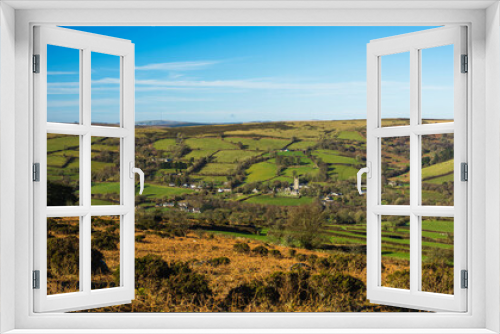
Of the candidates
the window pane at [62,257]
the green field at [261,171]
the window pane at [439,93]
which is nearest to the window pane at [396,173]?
the window pane at [439,93]

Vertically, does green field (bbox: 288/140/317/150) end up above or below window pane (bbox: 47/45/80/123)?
below

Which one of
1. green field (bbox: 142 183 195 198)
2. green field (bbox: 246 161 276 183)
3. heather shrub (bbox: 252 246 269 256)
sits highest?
green field (bbox: 246 161 276 183)

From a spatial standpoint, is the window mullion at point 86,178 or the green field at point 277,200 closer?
the window mullion at point 86,178

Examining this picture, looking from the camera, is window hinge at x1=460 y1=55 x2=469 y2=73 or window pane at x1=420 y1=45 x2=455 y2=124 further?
window pane at x1=420 y1=45 x2=455 y2=124

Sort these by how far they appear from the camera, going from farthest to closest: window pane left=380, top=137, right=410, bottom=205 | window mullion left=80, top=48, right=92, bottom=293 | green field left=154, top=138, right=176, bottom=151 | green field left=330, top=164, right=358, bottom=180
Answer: green field left=154, top=138, right=176, bottom=151, green field left=330, top=164, right=358, bottom=180, window pane left=380, top=137, right=410, bottom=205, window mullion left=80, top=48, right=92, bottom=293

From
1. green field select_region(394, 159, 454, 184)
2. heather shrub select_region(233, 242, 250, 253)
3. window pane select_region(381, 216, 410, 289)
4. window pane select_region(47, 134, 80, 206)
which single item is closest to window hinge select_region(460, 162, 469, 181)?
green field select_region(394, 159, 454, 184)

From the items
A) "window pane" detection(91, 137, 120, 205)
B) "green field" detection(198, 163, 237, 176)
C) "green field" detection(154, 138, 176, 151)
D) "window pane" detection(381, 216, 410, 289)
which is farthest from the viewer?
"green field" detection(198, 163, 237, 176)

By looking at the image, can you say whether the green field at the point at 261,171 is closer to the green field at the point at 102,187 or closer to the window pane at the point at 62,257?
the green field at the point at 102,187

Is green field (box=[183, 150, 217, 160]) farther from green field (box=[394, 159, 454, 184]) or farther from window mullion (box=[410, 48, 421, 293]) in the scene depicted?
window mullion (box=[410, 48, 421, 293])
